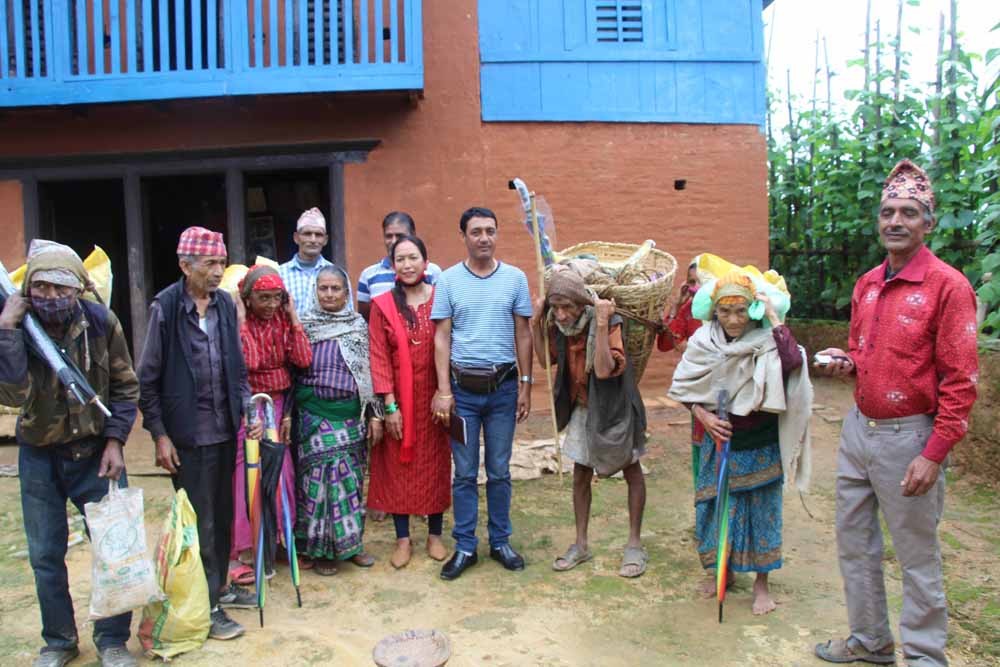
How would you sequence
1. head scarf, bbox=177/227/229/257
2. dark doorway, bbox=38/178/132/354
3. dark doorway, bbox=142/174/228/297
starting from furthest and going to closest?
dark doorway, bbox=142/174/228/297 → dark doorway, bbox=38/178/132/354 → head scarf, bbox=177/227/229/257

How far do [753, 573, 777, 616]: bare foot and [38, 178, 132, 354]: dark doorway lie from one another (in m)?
7.91

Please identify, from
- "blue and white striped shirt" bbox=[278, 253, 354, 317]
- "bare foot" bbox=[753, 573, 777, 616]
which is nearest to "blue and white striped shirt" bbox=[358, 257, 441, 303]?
"blue and white striped shirt" bbox=[278, 253, 354, 317]

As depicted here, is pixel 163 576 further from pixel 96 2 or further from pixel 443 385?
pixel 96 2

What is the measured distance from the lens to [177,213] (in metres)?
9.73

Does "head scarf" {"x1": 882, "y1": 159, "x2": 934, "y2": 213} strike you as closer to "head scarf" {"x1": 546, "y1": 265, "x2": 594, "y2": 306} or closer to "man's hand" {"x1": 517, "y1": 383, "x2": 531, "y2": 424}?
"head scarf" {"x1": 546, "y1": 265, "x2": 594, "y2": 306}

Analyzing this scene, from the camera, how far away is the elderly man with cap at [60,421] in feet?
9.20

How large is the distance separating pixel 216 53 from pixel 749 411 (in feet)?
19.0

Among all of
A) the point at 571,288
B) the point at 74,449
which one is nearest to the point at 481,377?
the point at 571,288

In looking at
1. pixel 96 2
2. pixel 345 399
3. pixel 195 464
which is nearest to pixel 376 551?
pixel 345 399

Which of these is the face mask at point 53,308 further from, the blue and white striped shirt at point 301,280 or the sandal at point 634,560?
the sandal at point 634,560

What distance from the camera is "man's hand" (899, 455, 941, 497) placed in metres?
2.67

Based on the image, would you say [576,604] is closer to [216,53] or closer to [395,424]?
[395,424]

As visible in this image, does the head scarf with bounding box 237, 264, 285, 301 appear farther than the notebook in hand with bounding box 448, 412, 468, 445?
No

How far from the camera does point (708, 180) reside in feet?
24.2
